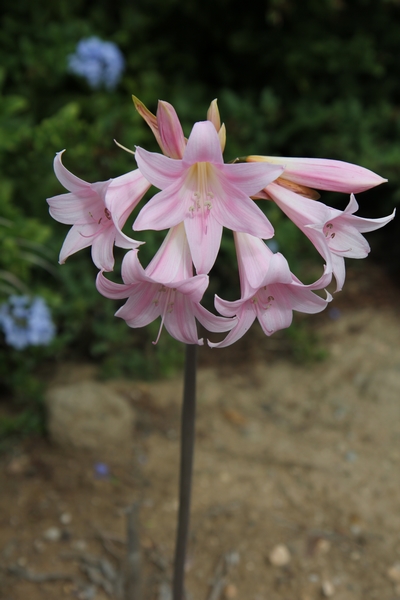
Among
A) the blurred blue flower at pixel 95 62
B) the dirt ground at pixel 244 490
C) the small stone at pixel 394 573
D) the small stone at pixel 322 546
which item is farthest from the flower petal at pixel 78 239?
the blurred blue flower at pixel 95 62

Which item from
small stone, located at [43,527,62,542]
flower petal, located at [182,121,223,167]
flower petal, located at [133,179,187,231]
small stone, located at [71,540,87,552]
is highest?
flower petal, located at [182,121,223,167]

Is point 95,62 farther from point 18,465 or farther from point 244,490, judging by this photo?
point 244,490

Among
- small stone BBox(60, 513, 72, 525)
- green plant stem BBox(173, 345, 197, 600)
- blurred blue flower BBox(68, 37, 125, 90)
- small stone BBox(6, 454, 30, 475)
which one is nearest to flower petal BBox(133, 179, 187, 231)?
green plant stem BBox(173, 345, 197, 600)

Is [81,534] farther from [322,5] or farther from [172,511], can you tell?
[322,5]

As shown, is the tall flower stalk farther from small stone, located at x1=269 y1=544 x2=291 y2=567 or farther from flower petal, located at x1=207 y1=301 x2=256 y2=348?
small stone, located at x1=269 y1=544 x2=291 y2=567

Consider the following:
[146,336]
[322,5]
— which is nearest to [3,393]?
[146,336]

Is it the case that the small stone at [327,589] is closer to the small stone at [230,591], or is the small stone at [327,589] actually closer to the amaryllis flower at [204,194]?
the small stone at [230,591]

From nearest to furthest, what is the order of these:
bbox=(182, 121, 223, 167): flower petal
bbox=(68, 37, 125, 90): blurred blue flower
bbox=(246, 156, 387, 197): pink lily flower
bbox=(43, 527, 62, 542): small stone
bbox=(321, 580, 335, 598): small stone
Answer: bbox=(182, 121, 223, 167): flower petal
bbox=(246, 156, 387, 197): pink lily flower
bbox=(321, 580, 335, 598): small stone
bbox=(43, 527, 62, 542): small stone
bbox=(68, 37, 125, 90): blurred blue flower

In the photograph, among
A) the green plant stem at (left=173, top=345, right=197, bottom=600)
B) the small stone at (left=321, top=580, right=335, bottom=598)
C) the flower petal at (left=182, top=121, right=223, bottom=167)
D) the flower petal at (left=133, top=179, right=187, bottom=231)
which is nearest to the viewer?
the flower petal at (left=182, top=121, right=223, bottom=167)
